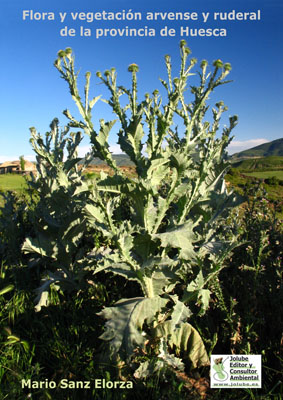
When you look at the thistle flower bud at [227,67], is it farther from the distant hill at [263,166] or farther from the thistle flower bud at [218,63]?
Answer: the distant hill at [263,166]

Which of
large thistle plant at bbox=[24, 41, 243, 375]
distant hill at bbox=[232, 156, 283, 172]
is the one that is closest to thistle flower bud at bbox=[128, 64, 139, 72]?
large thistle plant at bbox=[24, 41, 243, 375]

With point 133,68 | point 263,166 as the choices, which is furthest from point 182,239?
point 263,166

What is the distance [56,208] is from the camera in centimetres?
305

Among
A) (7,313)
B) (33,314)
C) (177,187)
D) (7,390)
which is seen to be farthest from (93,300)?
(177,187)

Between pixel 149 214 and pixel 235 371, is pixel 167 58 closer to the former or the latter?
pixel 149 214

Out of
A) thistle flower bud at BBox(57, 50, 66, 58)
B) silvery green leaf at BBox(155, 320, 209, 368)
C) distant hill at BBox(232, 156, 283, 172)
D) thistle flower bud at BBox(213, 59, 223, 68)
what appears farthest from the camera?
→ distant hill at BBox(232, 156, 283, 172)

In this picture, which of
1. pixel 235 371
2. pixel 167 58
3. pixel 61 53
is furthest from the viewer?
pixel 167 58

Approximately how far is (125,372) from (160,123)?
1946mm

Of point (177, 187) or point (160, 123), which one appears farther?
point (177, 187)

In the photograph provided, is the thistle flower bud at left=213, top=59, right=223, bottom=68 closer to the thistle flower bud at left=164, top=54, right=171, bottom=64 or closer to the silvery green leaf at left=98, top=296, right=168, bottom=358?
the thistle flower bud at left=164, top=54, right=171, bottom=64

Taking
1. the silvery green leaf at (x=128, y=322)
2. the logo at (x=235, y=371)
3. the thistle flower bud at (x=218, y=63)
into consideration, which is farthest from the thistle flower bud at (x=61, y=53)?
the logo at (x=235, y=371)

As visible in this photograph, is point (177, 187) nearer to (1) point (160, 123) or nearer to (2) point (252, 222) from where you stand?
(1) point (160, 123)

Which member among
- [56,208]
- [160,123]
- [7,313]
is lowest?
[7,313]

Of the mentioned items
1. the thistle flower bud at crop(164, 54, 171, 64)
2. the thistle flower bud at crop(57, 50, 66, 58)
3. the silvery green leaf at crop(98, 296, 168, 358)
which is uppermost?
the thistle flower bud at crop(164, 54, 171, 64)
